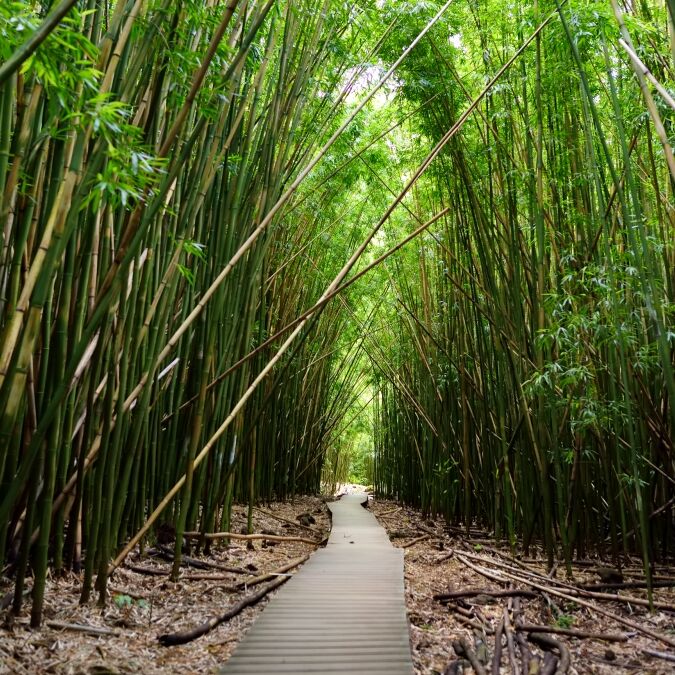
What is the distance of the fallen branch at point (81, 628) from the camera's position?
4.49ft

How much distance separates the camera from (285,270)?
14.2ft

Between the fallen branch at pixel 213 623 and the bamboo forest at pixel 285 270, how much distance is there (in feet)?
0.91

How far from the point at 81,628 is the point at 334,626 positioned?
2.08 ft

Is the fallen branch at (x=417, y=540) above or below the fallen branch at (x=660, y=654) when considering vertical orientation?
below

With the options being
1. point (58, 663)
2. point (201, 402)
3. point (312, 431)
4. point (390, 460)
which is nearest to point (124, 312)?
point (201, 402)

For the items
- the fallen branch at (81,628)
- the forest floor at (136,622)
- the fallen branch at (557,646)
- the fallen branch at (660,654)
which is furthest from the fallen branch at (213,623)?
the fallen branch at (660,654)

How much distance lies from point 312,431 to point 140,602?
5237 mm

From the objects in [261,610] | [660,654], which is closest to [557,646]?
[660,654]

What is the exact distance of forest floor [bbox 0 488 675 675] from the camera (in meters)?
1.30

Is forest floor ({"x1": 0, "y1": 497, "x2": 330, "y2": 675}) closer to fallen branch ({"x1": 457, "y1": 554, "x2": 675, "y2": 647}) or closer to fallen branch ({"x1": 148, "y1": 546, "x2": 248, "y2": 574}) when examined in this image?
fallen branch ({"x1": 148, "y1": 546, "x2": 248, "y2": 574})

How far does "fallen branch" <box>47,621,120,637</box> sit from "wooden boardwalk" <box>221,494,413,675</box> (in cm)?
34

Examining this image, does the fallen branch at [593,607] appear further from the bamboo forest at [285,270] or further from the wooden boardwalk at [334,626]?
the wooden boardwalk at [334,626]

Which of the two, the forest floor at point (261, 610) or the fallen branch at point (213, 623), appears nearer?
the forest floor at point (261, 610)

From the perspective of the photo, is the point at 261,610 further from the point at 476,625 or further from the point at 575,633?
the point at 575,633
